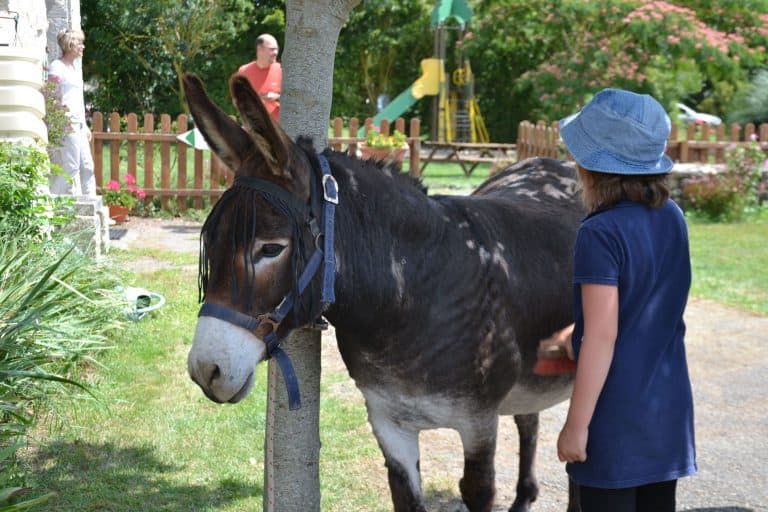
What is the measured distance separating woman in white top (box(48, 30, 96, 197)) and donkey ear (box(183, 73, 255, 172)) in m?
7.06

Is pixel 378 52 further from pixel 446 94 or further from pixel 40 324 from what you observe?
pixel 40 324

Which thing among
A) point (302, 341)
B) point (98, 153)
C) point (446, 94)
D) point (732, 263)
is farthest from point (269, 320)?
point (446, 94)

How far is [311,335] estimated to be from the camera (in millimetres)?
3221

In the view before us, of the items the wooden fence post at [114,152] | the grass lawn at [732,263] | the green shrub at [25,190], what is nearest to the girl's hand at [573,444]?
the green shrub at [25,190]

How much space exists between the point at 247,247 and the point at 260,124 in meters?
0.35

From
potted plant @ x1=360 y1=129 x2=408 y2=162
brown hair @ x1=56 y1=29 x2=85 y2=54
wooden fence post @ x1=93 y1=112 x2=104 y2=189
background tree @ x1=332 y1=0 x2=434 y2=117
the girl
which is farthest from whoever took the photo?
background tree @ x1=332 y1=0 x2=434 y2=117

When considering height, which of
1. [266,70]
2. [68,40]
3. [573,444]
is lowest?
[573,444]

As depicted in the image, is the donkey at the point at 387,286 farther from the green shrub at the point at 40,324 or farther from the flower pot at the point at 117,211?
the flower pot at the point at 117,211

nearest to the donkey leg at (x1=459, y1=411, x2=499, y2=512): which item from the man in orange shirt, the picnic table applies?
the man in orange shirt

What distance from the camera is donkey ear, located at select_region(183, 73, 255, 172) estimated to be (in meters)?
2.51

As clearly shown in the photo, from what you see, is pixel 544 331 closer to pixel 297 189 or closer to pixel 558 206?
pixel 558 206

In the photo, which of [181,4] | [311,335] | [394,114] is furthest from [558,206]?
[394,114]

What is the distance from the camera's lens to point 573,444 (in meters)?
2.38

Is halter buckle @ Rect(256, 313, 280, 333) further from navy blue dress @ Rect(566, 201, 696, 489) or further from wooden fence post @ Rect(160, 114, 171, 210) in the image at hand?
wooden fence post @ Rect(160, 114, 171, 210)
